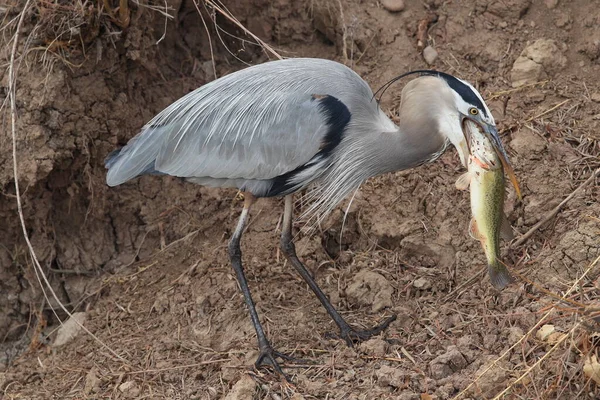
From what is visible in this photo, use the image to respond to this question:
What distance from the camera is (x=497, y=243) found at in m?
3.61

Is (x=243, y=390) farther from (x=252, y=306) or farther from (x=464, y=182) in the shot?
(x=464, y=182)

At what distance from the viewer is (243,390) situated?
387 centimetres

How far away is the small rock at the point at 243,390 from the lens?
152 inches

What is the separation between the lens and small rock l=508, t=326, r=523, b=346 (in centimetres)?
366

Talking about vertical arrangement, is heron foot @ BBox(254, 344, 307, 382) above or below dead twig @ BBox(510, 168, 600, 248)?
below

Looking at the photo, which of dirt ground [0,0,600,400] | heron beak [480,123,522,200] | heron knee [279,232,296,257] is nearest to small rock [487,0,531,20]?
dirt ground [0,0,600,400]

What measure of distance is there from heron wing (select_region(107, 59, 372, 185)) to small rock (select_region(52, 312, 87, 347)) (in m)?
0.96

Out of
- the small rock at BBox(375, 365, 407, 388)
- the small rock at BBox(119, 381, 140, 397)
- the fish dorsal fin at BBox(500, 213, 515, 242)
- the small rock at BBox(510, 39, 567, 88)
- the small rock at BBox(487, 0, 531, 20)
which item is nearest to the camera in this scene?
the small rock at BBox(375, 365, 407, 388)

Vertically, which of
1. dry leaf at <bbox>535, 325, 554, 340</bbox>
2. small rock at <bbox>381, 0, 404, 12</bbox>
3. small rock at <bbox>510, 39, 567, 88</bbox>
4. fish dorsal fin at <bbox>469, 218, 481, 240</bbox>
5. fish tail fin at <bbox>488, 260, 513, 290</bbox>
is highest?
small rock at <bbox>381, 0, 404, 12</bbox>

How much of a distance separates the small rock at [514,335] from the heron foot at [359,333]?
66 cm

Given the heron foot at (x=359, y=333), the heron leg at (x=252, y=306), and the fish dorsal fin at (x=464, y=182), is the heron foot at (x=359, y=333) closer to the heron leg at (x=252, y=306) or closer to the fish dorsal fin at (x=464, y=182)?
the heron leg at (x=252, y=306)

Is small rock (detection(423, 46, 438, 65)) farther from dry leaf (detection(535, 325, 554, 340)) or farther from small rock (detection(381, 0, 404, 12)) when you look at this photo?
dry leaf (detection(535, 325, 554, 340))

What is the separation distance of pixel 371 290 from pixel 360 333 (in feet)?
0.85

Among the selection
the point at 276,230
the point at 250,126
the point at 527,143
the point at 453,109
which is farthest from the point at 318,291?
the point at 527,143
